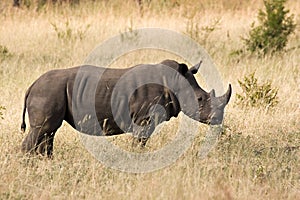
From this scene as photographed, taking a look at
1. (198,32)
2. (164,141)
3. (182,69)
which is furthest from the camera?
(198,32)

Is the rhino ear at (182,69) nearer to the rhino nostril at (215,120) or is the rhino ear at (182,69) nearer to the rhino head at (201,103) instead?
the rhino head at (201,103)

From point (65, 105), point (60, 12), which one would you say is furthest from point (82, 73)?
point (60, 12)

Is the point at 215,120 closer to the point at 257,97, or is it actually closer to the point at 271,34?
the point at 257,97

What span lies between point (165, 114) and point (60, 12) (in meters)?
10.1

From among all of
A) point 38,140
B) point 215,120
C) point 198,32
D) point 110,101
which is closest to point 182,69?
point 215,120

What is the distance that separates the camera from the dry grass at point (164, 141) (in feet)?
17.0

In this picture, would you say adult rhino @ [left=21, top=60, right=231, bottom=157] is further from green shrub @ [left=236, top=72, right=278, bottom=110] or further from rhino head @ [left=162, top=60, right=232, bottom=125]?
green shrub @ [left=236, top=72, right=278, bottom=110]

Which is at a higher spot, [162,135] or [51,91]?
[51,91]

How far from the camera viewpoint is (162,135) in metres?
7.05

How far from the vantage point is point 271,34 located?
12227 mm

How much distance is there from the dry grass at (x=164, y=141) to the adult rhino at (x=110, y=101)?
0.29 m

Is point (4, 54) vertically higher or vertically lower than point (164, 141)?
lower

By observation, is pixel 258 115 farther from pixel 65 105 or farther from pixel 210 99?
pixel 65 105

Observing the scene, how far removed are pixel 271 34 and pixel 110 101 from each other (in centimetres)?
656
